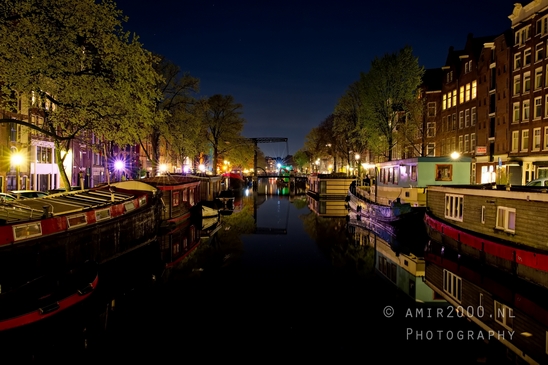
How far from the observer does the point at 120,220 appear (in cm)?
1936

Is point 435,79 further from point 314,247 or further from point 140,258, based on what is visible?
point 140,258

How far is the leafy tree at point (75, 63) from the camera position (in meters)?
18.0

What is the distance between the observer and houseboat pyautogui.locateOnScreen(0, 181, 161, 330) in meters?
11.7

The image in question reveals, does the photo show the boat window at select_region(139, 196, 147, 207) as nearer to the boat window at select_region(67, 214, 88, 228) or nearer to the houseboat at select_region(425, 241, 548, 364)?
the boat window at select_region(67, 214, 88, 228)

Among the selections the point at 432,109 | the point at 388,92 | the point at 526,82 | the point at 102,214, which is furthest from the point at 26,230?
the point at 432,109

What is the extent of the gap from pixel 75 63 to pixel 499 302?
2200 cm

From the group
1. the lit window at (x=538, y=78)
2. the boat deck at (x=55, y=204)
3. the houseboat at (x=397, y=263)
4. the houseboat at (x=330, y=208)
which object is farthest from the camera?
the houseboat at (x=330, y=208)

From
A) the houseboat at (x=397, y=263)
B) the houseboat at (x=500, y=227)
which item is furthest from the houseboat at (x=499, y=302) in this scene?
the houseboat at (x=500, y=227)

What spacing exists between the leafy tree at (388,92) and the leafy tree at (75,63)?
3106 cm

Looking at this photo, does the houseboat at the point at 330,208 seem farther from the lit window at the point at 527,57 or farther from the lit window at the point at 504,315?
the lit window at the point at 504,315

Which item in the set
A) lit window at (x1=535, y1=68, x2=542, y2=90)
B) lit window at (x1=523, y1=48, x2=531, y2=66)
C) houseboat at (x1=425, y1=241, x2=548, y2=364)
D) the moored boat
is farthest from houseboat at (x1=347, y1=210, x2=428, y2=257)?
lit window at (x1=523, y1=48, x2=531, y2=66)

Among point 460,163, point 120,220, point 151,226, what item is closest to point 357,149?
point 460,163

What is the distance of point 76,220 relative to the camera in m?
15.9

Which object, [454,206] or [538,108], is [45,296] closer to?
[454,206]
